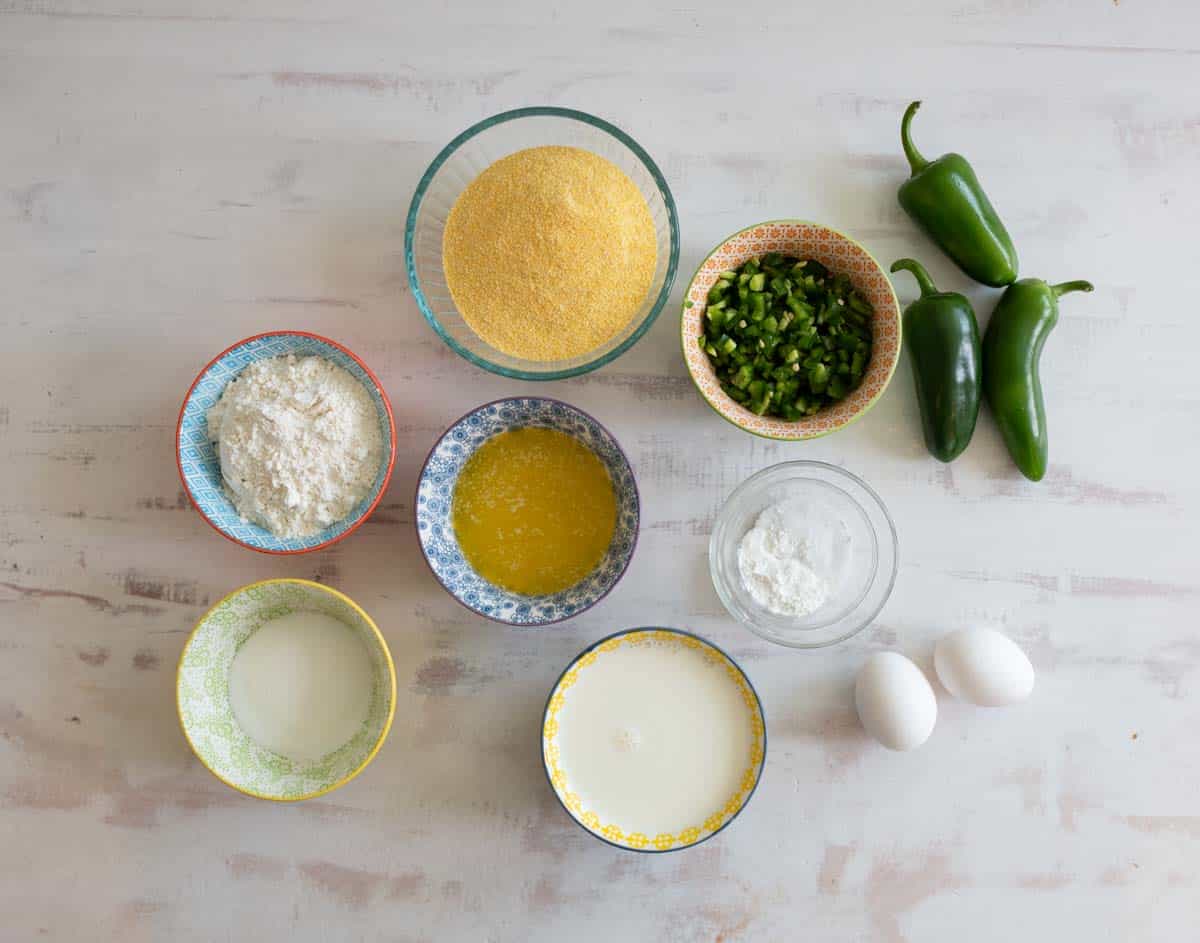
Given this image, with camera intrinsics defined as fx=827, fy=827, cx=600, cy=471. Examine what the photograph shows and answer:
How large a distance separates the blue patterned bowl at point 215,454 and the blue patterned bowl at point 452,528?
104 millimetres

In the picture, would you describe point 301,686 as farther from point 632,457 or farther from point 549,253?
point 549,253

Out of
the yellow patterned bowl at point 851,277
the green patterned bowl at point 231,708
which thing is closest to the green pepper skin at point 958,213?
the yellow patterned bowl at point 851,277

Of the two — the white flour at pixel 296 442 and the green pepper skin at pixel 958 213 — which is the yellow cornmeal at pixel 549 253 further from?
the green pepper skin at pixel 958 213

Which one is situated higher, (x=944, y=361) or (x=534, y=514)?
(x=944, y=361)

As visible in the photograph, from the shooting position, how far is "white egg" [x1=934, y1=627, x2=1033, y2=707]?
5.11 ft

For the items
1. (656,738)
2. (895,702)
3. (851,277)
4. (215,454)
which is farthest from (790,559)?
A: (215,454)

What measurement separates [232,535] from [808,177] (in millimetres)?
1315

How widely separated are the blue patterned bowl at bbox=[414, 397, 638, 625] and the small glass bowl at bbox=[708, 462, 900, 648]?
199 mm

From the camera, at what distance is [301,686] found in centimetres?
159

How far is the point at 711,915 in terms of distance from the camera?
165 centimetres

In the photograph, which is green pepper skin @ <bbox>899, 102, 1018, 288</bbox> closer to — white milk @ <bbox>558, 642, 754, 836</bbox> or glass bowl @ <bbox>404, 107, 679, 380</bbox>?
glass bowl @ <bbox>404, 107, 679, 380</bbox>

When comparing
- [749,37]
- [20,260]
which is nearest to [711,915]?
[749,37]

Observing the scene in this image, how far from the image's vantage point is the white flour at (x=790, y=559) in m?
1.56

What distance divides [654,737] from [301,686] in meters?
0.68
